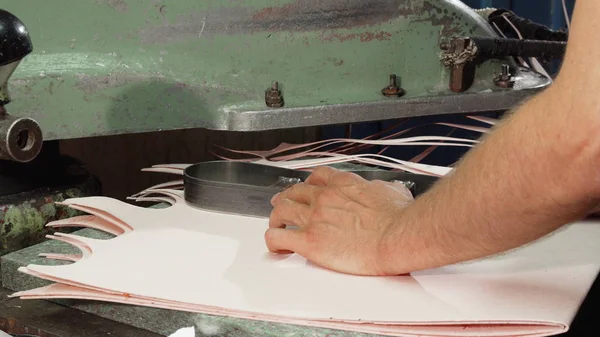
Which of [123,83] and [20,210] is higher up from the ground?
[123,83]

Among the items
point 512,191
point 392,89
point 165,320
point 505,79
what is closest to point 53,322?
point 165,320

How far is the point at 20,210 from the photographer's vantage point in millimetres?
1248

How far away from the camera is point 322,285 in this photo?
39.9 inches

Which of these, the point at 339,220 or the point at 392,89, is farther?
the point at 392,89

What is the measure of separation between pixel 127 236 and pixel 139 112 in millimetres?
311

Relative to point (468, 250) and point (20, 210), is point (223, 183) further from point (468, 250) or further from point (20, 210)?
point (468, 250)

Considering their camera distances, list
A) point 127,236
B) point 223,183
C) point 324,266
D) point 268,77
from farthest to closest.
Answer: point 268,77
point 223,183
point 127,236
point 324,266

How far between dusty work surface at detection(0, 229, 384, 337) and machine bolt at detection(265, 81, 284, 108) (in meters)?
0.58

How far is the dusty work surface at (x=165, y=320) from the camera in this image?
0.92m

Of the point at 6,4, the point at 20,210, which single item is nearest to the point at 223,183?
the point at 20,210

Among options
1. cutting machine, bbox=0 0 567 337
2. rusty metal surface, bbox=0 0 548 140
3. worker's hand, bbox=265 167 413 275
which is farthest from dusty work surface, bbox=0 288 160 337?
rusty metal surface, bbox=0 0 548 140

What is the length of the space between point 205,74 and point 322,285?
63 centimetres

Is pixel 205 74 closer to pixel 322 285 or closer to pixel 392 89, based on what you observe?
pixel 392 89

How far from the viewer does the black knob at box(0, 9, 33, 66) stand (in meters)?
1.01
